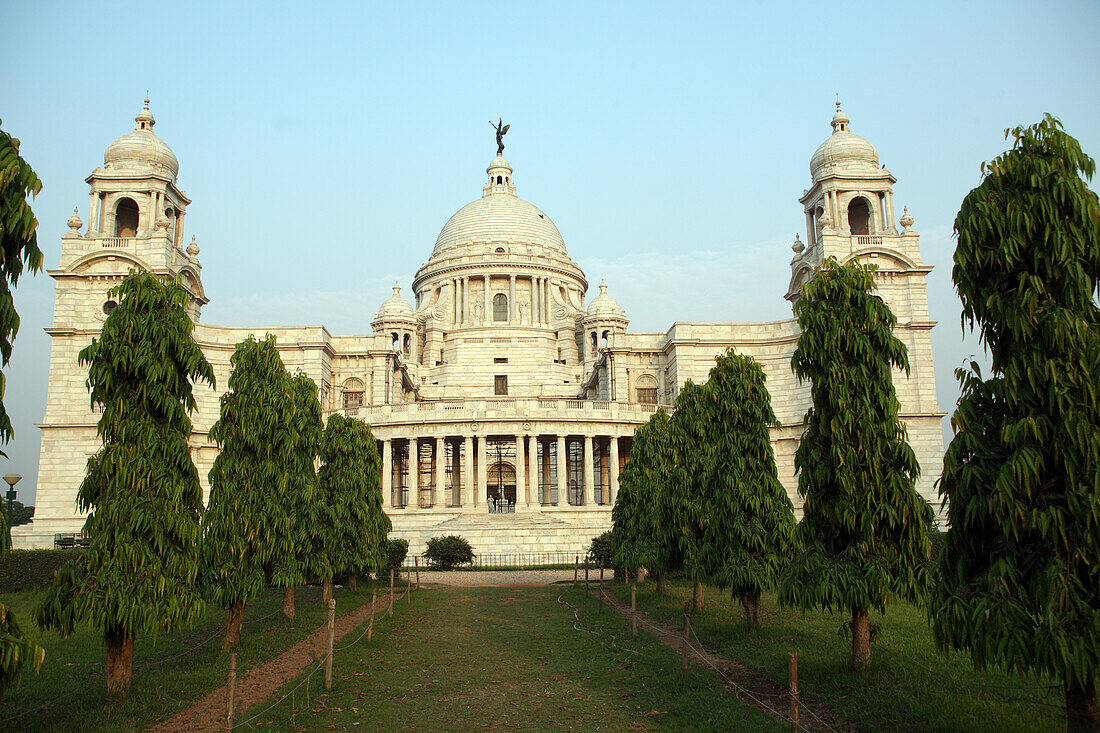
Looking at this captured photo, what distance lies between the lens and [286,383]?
21.8 meters

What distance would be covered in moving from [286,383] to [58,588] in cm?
846

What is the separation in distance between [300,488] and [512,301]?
2562 inches

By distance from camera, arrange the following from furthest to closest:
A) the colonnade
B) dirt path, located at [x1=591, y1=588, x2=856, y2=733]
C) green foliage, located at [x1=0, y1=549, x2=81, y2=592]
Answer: the colonnade
green foliage, located at [x1=0, y1=549, x2=81, y2=592]
dirt path, located at [x1=591, y1=588, x2=856, y2=733]

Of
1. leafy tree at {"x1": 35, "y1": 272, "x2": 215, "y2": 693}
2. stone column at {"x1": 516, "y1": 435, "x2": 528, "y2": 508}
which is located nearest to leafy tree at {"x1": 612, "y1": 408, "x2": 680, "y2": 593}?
leafy tree at {"x1": 35, "y1": 272, "x2": 215, "y2": 693}

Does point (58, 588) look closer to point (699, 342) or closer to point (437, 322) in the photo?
point (699, 342)

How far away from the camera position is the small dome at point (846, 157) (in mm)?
62000

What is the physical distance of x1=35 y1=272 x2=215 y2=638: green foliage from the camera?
14.2m

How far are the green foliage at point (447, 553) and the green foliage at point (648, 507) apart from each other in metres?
10.9

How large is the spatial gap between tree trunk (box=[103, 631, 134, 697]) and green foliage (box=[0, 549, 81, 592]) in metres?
19.8

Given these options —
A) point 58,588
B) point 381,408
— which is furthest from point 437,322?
point 58,588

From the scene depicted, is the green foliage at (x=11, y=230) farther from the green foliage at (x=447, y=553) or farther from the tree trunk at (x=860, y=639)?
the green foliage at (x=447, y=553)

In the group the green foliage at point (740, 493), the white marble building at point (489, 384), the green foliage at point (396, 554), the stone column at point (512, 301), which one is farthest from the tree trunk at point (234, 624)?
the stone column at point (512, 301)

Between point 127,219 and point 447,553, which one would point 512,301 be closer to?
point 127,219

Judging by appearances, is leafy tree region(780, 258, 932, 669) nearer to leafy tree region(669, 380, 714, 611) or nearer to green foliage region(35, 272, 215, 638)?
leafy tree region(669, 380, 714, 611)
